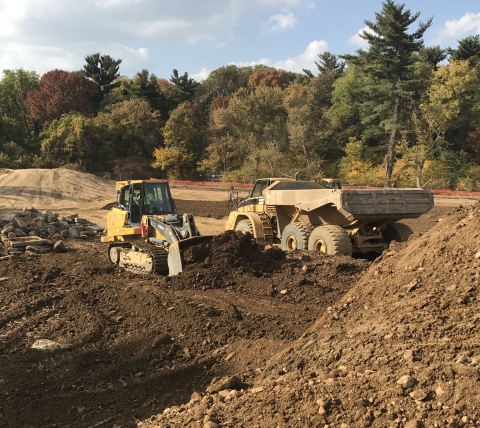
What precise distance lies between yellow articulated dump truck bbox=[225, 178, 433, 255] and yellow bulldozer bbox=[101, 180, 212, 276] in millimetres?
2796

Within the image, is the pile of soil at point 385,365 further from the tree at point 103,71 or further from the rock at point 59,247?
the tree at point 103,71

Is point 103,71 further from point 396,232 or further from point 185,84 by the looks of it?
point 396,232

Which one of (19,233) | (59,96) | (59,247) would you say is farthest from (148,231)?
(59,96)

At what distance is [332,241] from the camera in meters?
11.0

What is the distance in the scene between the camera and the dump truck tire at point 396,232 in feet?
39.1

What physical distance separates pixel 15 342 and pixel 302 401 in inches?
198

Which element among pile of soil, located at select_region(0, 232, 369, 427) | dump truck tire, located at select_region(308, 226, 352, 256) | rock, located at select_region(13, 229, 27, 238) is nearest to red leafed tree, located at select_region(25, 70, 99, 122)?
rock, located at select_region(13, 229, 27, 238)

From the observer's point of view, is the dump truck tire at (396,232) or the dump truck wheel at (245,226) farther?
the dump truck wheel at (245,226)

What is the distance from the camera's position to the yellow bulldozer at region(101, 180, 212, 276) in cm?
995

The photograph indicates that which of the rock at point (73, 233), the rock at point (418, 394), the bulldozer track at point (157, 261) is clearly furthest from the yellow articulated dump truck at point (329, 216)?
the rock at point (418, 394)

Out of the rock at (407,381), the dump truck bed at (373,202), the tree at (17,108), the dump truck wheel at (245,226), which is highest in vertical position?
the tree at (17,108)

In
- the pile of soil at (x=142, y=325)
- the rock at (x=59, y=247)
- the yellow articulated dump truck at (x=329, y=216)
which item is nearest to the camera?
the pile of soil at (x=142, y=325)

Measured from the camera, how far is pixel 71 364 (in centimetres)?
610

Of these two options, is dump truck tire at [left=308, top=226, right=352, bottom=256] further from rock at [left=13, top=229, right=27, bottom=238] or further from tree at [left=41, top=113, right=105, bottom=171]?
tree at [left=41, top=113, right=105, bottom=171]
